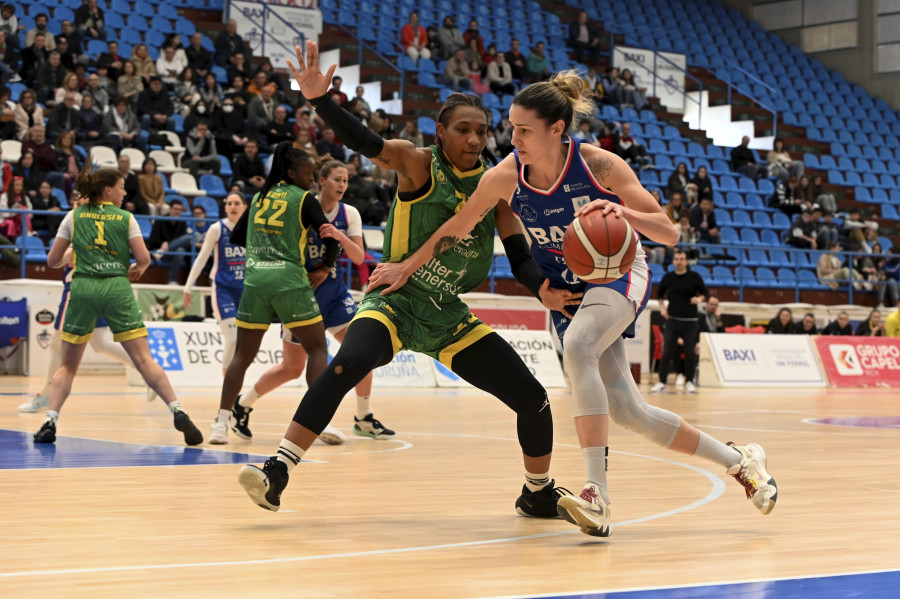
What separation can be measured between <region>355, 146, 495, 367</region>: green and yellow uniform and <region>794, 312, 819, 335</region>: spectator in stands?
15906 millimetres

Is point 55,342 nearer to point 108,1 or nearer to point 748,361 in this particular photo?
point 748,361

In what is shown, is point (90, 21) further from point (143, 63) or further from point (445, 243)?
point (445, 243)

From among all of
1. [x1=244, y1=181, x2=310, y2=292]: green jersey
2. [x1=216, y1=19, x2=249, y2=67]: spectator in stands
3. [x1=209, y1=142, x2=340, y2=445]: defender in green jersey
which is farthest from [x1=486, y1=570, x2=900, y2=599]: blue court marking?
[x1=216, y1=19, x2=249, y2=67]: spectator in stands

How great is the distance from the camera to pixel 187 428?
25.5 ft

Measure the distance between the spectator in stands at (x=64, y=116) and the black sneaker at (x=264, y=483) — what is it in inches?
565

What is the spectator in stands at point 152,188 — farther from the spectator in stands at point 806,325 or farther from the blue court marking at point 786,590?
the blue court marking at point 786,590

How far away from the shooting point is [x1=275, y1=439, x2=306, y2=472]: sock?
4719 mm

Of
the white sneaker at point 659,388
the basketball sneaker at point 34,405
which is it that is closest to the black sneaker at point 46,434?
the basketball sneaker at point 34,405

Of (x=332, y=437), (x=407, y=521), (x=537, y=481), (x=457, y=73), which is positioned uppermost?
(x=457, y=73)

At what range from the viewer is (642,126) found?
27.9 meters

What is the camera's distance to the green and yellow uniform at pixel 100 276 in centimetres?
797

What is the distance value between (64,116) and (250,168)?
287 cm

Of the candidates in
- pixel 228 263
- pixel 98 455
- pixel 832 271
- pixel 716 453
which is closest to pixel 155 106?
pixel 228 263

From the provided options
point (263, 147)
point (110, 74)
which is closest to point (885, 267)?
point (263, 147)
